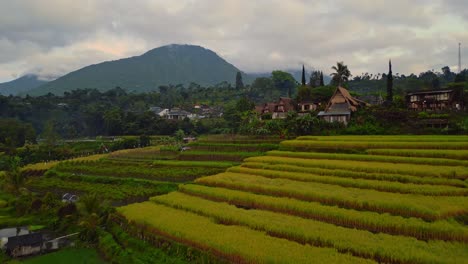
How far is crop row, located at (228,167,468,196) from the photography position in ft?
69.5

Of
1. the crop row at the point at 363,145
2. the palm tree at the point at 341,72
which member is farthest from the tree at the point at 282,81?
the crop row at the point at 363,145

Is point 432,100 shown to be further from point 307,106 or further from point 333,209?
point 333,209

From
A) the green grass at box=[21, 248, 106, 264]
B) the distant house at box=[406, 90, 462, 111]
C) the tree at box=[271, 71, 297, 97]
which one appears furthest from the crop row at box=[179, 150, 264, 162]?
the tree at box=[271, 71, 297, 97]

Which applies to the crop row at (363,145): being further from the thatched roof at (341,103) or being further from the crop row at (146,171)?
the thatched roof at (341,103)

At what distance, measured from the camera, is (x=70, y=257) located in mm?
19484

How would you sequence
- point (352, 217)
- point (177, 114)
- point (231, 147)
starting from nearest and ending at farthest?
point (352, 217) < point (231, 147) < point (177, 114)

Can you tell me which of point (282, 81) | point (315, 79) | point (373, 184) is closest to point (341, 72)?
point (315, 79)

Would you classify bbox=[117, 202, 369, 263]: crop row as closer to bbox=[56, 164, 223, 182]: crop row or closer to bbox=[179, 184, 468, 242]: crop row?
bbox=[179, 184, 468, 242]: crop row

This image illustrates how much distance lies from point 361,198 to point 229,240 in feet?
28.9

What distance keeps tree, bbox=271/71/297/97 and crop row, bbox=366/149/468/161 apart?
102301mm

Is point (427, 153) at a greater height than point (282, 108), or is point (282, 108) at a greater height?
point (282, 108)

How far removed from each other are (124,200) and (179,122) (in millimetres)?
53409

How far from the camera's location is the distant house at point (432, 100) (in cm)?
4825

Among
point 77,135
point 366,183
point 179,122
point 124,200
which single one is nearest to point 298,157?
point 366,183
